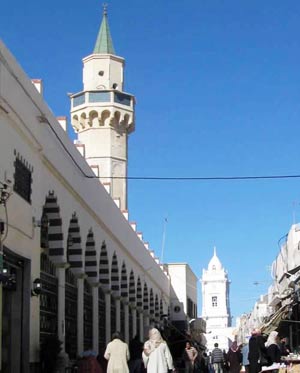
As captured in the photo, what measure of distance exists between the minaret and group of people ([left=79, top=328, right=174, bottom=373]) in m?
27.0

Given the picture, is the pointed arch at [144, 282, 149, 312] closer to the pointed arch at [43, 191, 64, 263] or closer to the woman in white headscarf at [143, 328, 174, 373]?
the pointed arch at [43, 191, 64, 263]

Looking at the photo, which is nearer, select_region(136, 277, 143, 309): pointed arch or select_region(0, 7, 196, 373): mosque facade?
select_region(0, 7, 196, 373): mosque facade

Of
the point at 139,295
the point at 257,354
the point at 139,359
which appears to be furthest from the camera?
the point at 139,295

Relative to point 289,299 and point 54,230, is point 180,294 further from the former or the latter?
point 54,230

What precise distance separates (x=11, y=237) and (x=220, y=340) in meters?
94.4

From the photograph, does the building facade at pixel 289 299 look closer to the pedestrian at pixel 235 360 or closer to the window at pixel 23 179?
the pedestrian at pixel 235 360

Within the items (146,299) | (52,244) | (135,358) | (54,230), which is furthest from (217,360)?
(146,299)

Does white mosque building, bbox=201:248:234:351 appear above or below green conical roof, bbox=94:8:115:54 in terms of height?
below

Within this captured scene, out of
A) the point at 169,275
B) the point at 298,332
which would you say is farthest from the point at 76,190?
the point at 169,275

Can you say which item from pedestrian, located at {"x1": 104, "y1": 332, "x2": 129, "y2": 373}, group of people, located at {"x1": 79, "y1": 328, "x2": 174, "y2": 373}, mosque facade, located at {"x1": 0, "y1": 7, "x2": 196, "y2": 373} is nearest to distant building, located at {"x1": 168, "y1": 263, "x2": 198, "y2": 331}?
mosque facade, located at {"x1": 0, "y1": 7, "x2": 196, "y2": 373}

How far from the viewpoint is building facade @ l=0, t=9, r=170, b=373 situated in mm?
10930

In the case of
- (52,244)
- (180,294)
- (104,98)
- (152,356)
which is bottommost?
(152,356)

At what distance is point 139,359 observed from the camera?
49.7 feet

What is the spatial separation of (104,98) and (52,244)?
98.2ft
